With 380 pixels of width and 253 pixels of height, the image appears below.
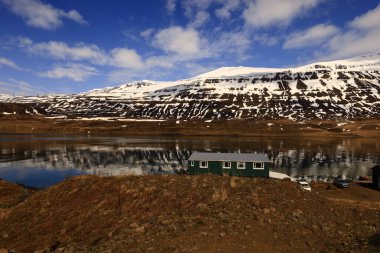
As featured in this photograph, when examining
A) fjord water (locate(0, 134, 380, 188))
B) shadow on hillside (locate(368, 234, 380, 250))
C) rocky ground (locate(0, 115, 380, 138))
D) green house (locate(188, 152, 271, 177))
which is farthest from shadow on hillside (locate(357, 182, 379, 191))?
rocky ground (locate(0, 115, 380, 138))

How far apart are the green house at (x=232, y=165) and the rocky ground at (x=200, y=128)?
357ft

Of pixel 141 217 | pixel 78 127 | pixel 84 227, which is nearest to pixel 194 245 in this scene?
pixel 141 217

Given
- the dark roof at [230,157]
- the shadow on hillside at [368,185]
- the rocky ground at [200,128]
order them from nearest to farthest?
the shadow on hillside at [368,185], the dark roof at [230,157], the rocky ground at [200,128]

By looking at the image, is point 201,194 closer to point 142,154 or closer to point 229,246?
point 229,246

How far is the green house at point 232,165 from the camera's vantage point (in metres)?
52.4

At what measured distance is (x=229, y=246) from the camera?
19.0m

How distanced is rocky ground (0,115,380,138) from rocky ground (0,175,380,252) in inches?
5295

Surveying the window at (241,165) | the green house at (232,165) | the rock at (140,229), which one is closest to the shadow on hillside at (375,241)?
the rock at (140,229)

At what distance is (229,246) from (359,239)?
8.03 m

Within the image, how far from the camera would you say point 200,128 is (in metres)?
178

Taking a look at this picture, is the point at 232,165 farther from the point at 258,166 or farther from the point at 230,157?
the point at 258,166

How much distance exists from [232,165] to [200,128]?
124m

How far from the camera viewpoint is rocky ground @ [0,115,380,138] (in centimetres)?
16438

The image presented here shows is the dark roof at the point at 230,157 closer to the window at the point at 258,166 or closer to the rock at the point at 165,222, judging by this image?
the window at the point at 258,166
